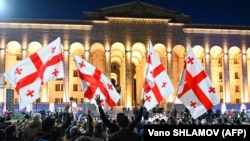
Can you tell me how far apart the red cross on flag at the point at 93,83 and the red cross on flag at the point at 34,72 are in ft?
4.99

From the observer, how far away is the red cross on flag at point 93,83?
629 inches

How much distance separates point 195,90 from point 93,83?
449 centimetres

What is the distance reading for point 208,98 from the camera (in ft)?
44.1

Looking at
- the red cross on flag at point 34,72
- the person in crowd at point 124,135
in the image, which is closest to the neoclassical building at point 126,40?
the red cross on flag at point 34,72

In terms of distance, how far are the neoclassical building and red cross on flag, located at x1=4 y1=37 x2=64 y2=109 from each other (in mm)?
41162

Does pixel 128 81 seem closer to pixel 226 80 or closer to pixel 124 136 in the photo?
pixel 226 80

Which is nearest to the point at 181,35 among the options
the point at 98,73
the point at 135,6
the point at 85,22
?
the point at 135,6

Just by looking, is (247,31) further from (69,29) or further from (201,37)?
(69,29)

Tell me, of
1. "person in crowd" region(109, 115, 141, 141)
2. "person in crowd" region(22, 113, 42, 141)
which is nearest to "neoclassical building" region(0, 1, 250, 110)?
"person in crowd" region(22, 113, 42, 141)

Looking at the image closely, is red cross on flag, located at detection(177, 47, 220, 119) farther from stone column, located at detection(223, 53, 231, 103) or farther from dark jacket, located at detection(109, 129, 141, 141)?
stone column, located at detection(223, 53, 231, 103)

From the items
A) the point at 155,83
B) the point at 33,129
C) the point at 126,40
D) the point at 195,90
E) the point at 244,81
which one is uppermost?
the point at 126,40

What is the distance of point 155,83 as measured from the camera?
15641 mm

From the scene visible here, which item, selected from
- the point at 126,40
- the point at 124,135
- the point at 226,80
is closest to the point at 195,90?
the point at 124,135

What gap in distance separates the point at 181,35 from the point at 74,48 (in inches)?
626
